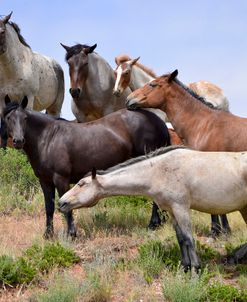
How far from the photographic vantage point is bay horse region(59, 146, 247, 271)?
6.88 m

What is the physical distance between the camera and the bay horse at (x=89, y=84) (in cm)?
1195

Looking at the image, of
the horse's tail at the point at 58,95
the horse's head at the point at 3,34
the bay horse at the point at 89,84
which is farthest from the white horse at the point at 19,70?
the horse's tail at the point at 58,95

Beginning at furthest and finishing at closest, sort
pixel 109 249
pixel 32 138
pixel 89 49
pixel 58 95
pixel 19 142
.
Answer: pixel 58 95
pixel 89 49
pixel 32 138
pixel 19 142
pixel 109 249

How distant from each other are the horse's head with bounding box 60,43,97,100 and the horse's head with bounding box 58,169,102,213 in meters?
5.05

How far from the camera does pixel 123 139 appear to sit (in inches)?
364

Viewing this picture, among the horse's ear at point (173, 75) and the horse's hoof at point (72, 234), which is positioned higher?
the horse's ear at point (173, 75)

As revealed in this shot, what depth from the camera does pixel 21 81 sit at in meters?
12.3

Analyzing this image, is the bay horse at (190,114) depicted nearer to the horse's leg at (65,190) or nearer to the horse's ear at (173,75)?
the horse's ear at (173,75)

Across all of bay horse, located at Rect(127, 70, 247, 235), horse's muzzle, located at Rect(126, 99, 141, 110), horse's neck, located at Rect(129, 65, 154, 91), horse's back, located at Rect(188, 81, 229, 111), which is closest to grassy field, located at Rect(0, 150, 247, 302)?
bay horse, located at Rect(127, 70, 247, 235)

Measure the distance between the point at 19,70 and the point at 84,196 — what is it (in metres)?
6.03

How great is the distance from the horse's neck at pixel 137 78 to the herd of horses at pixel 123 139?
3cm

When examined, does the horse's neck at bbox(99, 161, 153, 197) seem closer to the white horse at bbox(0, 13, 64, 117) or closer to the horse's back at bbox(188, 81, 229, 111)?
the white horse at bbox(0, 13, 64, 117)

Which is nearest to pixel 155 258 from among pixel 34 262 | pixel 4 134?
pixel 34 262

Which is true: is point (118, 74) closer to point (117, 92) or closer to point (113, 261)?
point (117, 92)
